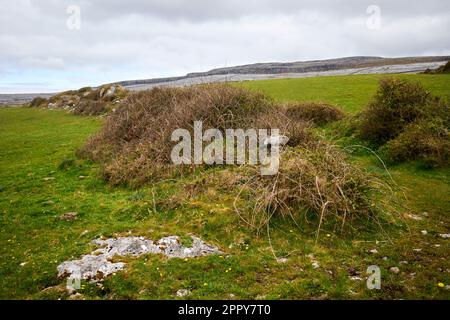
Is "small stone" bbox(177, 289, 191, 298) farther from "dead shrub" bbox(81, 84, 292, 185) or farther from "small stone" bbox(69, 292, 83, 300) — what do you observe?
"dead shrub" bbox(81, 84, 292, 185)

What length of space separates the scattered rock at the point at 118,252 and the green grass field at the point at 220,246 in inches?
8.5

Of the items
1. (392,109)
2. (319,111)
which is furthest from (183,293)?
(319,111)

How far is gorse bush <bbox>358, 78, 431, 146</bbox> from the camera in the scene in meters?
14.5

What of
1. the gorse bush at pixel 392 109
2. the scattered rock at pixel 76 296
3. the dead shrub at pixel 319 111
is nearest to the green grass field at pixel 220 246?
the scattered rock at pixel 76 296

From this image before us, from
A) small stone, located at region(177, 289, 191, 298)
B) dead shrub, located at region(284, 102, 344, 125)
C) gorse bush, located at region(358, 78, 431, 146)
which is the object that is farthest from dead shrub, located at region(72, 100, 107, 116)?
small stone, located at region(177, 289, 191, 298)

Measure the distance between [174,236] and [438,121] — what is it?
36.9ft

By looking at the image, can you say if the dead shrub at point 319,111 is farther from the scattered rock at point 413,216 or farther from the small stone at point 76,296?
the small stone at point 76,296

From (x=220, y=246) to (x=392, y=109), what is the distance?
424 inches

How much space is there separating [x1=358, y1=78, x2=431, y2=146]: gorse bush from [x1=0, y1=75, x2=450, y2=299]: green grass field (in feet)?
9.06
